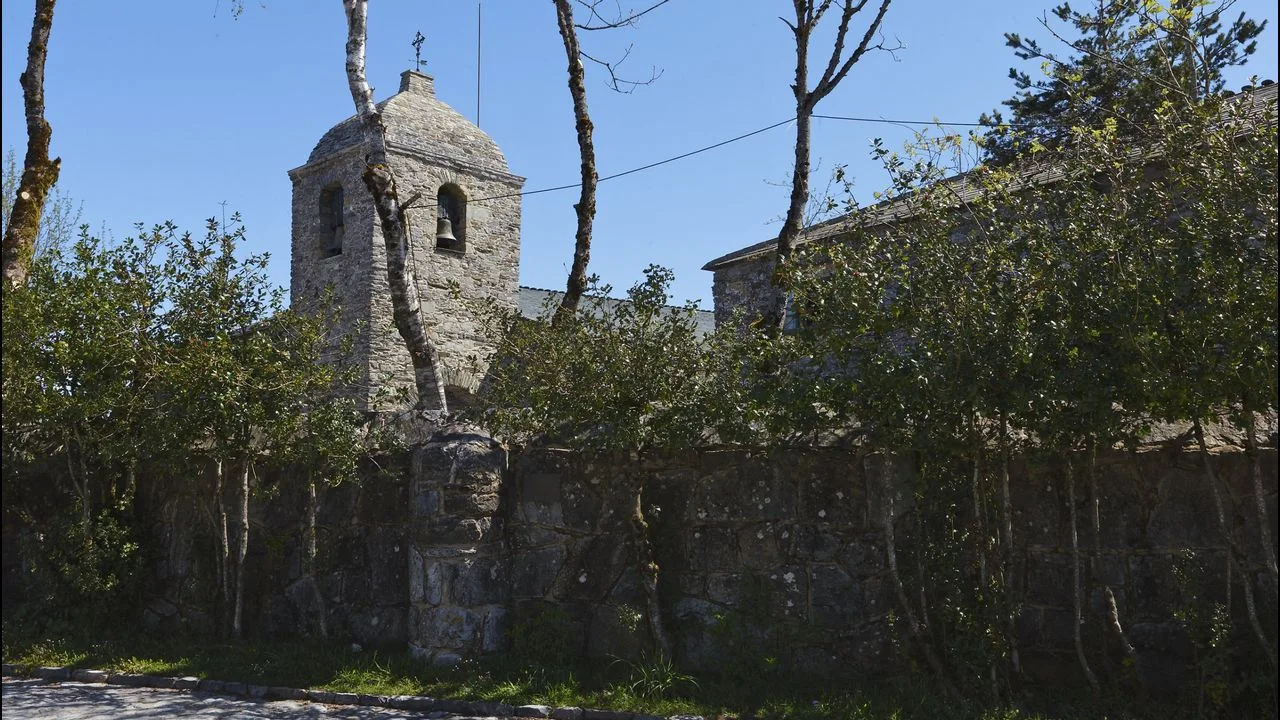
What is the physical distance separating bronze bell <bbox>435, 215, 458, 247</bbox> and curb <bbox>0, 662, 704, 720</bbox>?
55.3 feet

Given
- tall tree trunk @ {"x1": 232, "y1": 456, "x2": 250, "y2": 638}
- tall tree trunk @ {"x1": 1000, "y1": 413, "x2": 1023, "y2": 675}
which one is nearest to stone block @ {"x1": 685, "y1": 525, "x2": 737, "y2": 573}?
tall tree trunk @ {"x1": 1000, "y1": 413, "x2": 1023, "y2": 675}

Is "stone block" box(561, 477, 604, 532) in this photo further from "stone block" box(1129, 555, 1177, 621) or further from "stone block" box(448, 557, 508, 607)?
"stone block" box(1129, 555, 1177, 621)

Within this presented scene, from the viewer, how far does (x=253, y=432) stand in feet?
27.7

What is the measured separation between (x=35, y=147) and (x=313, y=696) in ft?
17.7

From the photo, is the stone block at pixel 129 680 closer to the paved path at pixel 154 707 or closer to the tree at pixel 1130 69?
the paved path at pixel 154 707

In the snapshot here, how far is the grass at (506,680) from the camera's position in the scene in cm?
611

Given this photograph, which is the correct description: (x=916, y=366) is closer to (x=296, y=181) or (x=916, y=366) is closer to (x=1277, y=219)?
(x=1277, y=219)

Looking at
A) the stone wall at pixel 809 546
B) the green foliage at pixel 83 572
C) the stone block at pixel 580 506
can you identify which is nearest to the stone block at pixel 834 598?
the stone wall at pixel 809 546

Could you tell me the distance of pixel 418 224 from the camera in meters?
25.3

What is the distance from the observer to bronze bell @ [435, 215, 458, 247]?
958 inches

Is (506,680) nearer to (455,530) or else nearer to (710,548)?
(455,530)

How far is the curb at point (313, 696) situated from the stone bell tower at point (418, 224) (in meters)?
15.7

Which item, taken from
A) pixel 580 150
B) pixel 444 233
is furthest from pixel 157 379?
pixel 444 233

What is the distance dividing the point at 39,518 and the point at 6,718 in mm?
3316
